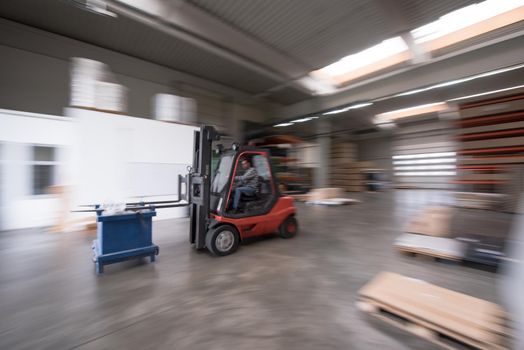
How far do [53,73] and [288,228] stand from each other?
25.3 feet

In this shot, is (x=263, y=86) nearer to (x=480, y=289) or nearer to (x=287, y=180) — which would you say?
(x=287, y=180)

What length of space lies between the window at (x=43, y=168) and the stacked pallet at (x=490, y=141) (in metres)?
9.91

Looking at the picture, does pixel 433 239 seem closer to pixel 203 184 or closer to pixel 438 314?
pixel 438 314

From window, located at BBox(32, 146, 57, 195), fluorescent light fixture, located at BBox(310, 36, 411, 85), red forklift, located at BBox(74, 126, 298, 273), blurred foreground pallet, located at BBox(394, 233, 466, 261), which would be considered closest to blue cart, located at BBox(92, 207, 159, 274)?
red forklift, located at BBox(74, 126, 298, 273)

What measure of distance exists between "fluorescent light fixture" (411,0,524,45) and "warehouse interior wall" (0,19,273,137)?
812 cm

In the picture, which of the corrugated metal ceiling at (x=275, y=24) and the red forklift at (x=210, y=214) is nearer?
the red forklift at (x=210, y=214)

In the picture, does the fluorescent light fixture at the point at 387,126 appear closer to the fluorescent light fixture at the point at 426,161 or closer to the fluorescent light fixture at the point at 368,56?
the fluorescent light fixture at the point at 426,161

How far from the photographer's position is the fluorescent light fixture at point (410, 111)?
11.3m

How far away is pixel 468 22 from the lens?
222 inches

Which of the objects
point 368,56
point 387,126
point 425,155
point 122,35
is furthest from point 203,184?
point 425,155

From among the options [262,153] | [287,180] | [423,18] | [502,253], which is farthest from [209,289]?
[287,180]

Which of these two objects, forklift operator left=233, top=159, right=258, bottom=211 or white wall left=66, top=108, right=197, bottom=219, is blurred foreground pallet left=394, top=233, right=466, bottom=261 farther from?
white wall left=66, top=108, right=197, bottom=219

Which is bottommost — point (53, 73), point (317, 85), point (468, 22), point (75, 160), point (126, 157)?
point (75, 160)

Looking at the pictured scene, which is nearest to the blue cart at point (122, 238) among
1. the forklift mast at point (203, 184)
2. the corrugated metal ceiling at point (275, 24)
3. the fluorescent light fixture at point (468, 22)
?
the forklift mast at point (203, 184)
